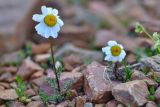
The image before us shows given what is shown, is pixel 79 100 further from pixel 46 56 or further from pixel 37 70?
pixel 46 56

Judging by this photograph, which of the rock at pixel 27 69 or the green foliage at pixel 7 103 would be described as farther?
the rock at pixel 27 69

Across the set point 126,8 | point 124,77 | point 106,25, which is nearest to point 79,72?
point 124,77

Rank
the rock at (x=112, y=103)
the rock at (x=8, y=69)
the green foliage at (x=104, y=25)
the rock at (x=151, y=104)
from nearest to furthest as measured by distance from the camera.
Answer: the rock at (x=151, y=104) → the rock at (x=112, y=103) → the rock at (x=8, y=69) → the green foliage at (x=104, y=25)

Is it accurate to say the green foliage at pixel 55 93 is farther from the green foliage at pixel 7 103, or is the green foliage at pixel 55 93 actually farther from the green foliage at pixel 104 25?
the green foliage at pixel 104 25

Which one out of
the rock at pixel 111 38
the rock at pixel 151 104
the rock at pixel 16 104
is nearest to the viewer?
the rock at pixel 151 104

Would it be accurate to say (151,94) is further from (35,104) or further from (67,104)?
(35,104)

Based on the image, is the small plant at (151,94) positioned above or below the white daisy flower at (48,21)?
below

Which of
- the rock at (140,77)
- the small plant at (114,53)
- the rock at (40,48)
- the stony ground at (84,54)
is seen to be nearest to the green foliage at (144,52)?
the stony ground at (84,54)

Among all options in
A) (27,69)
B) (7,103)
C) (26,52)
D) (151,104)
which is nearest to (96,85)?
(151,104)
